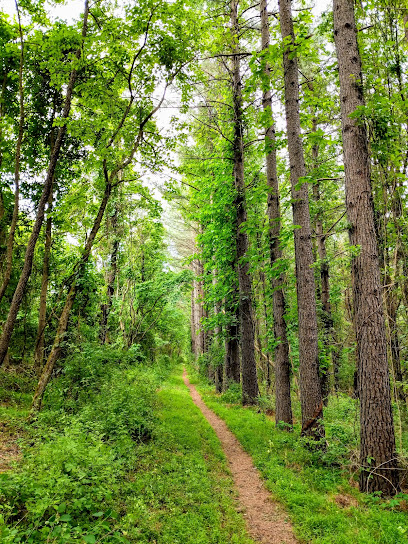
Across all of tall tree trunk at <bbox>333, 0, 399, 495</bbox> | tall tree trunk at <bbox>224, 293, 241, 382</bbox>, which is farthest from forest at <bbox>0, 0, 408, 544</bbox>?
tall tree trunk at <bbox>224, 293, 241, 382</bbox>

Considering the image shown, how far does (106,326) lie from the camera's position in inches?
522

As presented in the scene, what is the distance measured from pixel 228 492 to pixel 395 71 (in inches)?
314

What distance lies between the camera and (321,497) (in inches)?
186

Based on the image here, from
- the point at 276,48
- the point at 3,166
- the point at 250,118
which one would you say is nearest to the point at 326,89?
the point at 250,118

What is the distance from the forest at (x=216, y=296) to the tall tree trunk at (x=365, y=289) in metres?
0.03

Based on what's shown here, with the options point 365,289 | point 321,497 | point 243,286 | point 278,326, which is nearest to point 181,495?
point 321,497

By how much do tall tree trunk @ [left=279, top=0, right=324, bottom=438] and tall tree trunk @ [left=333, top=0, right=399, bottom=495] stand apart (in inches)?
46.5

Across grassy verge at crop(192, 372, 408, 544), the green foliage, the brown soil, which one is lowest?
the brown soil

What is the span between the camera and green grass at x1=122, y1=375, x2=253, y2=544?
3.92 meters

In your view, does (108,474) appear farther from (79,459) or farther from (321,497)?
(321,497)

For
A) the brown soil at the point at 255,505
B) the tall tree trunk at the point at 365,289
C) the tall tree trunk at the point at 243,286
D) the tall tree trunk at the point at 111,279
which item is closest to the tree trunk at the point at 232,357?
the tall tree trunk at the point at 243,286

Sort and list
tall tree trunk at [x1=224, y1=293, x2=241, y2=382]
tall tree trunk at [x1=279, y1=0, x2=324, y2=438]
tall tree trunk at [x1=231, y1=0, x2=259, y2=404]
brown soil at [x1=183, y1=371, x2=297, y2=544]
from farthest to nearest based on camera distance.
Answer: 1. tall tree trunk at [x1=224, y1=293, x2=241, y2=382]
2. tall tree trunk at [x1=231, y1=0, x2=259, y2=404]
3. tall tree trunk at [x1=279, y1=0, x2=324, y2=438]
4. brown soil at [x1=183, y1=371, x2=297, y2=544]

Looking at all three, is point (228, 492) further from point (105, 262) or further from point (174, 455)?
point (105, 262)

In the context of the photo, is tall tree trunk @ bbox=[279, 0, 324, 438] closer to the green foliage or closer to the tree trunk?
the green foliage
